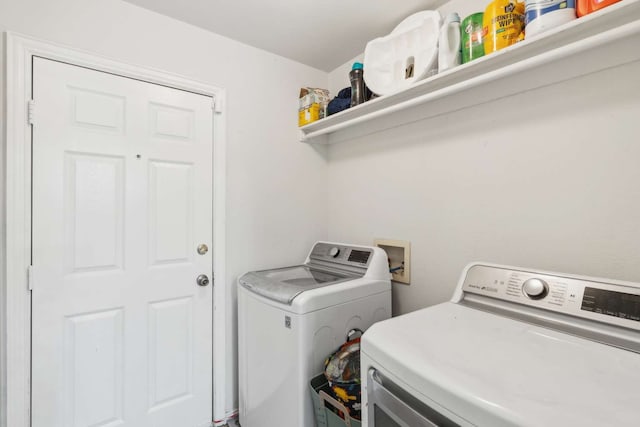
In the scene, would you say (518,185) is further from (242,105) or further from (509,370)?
(242,105)

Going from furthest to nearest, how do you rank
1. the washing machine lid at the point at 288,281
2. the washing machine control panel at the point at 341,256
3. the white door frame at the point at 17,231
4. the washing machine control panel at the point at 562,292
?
the washing machine control panel at the point at 341,256 → the washing machine lid at the point at 288,281 → the white door frame at the point at 17,231 → the washing machine control panel at the point at 562,292

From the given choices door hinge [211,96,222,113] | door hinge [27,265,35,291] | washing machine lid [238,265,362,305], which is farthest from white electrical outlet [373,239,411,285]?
door hinge [27,265,35,291]

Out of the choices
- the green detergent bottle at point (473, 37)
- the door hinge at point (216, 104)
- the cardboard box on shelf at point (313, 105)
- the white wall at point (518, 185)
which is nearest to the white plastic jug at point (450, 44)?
the green detergent bottle at point (473, 37)

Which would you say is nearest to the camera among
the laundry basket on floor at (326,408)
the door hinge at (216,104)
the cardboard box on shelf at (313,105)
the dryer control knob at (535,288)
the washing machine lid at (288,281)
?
the dryer control knob at (535,288)

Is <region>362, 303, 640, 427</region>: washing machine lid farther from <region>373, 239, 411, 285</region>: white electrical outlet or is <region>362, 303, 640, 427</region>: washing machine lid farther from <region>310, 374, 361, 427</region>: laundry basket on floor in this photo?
<region>373, 239, 411, 285</region>: white electrical outlet

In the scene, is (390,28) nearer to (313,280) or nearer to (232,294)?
(313,280)

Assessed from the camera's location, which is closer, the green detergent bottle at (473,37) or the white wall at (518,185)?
the white wall at (518,185)

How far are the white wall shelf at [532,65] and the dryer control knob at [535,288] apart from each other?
2.63 feet

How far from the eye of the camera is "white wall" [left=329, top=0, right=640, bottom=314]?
107 centimetres

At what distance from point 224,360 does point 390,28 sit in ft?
7.50

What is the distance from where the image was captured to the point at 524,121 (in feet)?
4.26

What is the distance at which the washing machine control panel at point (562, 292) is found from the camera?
0.86 m

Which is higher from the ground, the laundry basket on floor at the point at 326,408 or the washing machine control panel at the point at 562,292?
the washing machine control panel at the point at 562,292

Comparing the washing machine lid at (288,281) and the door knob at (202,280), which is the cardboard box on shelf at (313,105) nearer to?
the washing machine lid at (288,281)
